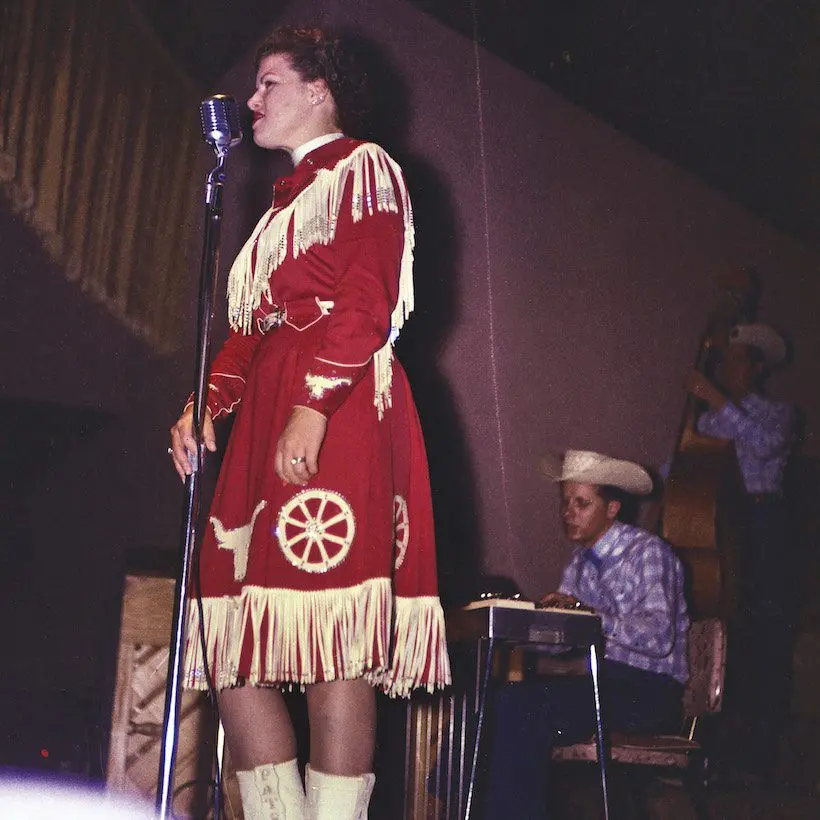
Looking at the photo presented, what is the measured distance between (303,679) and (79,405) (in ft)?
8.48

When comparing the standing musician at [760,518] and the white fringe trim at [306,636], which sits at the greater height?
the standing musician at [760,518]

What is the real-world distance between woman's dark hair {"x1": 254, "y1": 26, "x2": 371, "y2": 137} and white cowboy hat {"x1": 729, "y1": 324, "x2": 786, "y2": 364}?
2.62m

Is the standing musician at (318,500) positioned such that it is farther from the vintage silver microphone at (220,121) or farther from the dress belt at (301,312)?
the vintage silver microphone at (220,121)

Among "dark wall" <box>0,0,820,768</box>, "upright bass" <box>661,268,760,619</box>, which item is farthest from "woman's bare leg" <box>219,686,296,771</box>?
"dark wall" <box>0,0,820,768</box>

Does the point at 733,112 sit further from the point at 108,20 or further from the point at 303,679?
the point at 303,679

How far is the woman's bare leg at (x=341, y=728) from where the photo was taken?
1585 mm

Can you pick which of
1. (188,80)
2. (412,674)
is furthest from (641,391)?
(412,674)

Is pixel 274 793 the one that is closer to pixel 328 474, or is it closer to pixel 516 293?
pixel 328 474

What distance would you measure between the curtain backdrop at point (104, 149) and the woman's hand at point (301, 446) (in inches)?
98.3

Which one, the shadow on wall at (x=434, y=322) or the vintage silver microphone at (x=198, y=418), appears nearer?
the vintage silver microphone at (x=198, y=418)

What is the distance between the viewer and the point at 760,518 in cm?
400

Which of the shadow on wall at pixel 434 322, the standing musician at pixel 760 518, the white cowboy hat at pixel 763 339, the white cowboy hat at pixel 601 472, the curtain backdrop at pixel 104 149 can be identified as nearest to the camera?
the white cowboy hat at pixel 601 472

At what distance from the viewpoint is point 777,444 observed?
4156 millimetres

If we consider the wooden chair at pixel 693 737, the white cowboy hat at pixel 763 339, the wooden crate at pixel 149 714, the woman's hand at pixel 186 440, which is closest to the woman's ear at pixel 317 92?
the woman's hand at pixel 186 440
